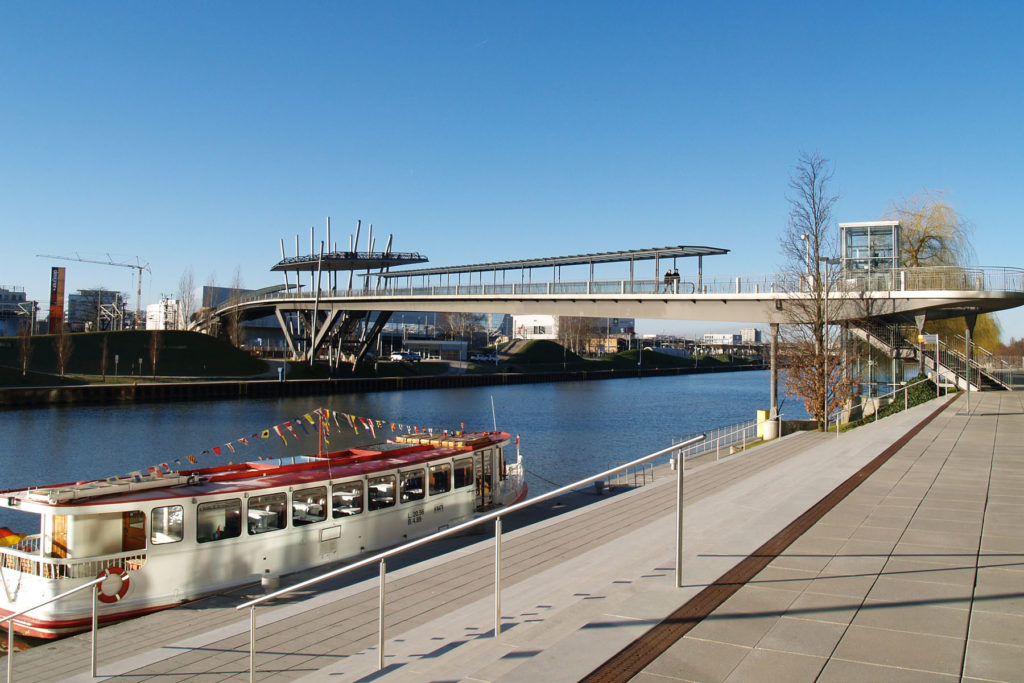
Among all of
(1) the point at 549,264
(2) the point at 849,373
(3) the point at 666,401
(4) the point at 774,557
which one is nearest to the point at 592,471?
(2) the point at 849,373

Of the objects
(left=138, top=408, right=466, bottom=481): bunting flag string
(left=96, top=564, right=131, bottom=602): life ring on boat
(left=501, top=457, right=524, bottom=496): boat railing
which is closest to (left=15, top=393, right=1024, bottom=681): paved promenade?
(left=96, top=564, right=131, bottom=602): life ring on boat

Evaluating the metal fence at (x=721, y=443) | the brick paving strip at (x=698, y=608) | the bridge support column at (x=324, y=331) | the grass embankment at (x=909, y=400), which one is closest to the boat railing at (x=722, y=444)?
the metal fence at (x=721, y=443)

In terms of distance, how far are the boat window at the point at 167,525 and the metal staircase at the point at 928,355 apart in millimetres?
31214

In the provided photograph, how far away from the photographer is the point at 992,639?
5926mm

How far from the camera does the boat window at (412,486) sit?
18.2 m

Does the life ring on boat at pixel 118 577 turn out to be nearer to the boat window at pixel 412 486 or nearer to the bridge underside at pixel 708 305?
the boat window at pixel 412 486

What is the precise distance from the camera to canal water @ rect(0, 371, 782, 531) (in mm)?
31219

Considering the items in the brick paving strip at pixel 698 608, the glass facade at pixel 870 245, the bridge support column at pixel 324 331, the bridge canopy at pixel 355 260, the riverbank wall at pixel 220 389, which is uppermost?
the bridge canopy at pixel 355 260

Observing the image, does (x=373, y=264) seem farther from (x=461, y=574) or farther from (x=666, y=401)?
(x=461, y=574)

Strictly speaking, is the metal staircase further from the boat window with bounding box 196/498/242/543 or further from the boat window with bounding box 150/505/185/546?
the boat window with bounding box 150/505/185/546

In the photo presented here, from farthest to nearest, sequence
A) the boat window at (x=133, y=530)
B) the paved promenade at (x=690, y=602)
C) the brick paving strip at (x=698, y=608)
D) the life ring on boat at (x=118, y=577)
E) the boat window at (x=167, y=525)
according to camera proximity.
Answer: the boat window at (x=167, y=525), the boat window at (x=133, y=530), the life ring on boat at (x=118, y=577), the paved promenade at (x=690, y=602), the brick paving strip at (x=698, y=608)

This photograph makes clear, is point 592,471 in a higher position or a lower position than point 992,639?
lower

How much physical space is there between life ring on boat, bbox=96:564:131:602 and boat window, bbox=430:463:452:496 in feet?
25.3

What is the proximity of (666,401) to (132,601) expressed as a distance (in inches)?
2403
